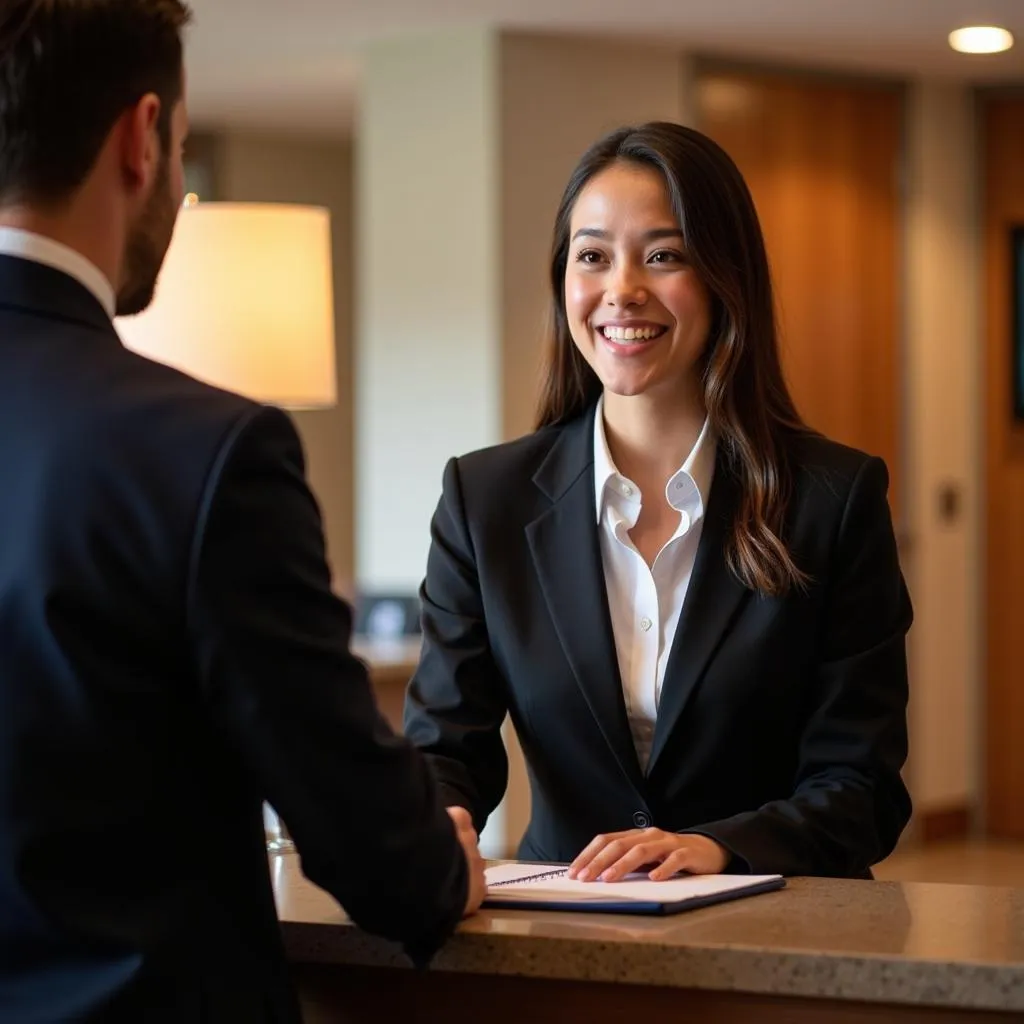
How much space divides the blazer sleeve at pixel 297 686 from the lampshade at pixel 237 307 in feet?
8.26

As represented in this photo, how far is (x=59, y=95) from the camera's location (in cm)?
125

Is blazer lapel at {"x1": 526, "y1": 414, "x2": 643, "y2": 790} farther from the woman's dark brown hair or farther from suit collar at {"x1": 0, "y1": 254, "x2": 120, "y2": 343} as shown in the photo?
suit collar at {"x1": 0, "y1": 254, "x2": 120, "y2": 343}

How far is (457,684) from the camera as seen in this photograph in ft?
7.06

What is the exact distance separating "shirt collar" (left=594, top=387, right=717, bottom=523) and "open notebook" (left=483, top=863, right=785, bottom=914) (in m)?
0.58

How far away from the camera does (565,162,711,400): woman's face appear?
7.26 ft

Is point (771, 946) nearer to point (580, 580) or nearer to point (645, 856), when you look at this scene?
point (645, 856)

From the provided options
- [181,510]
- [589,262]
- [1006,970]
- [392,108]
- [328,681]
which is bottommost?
[1006,970]

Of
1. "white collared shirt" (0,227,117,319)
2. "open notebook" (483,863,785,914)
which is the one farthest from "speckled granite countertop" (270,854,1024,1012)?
"white collared shirt" (0,227,117,319)

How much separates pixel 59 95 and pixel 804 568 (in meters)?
1.13

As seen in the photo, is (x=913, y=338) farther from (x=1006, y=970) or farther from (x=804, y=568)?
(x=1006, y=970)

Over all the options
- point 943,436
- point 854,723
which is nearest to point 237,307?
point 854,723

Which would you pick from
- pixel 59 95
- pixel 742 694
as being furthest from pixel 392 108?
pixel 59 95

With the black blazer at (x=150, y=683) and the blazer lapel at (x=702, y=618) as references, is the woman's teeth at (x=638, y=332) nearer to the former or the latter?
the blazer lapel at (x=702, y=618)

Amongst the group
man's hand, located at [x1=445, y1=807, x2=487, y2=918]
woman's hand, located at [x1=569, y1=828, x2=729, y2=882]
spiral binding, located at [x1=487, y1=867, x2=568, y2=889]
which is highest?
man's hand, located at [x1=445, y1=807, x2=487, y2=918]
